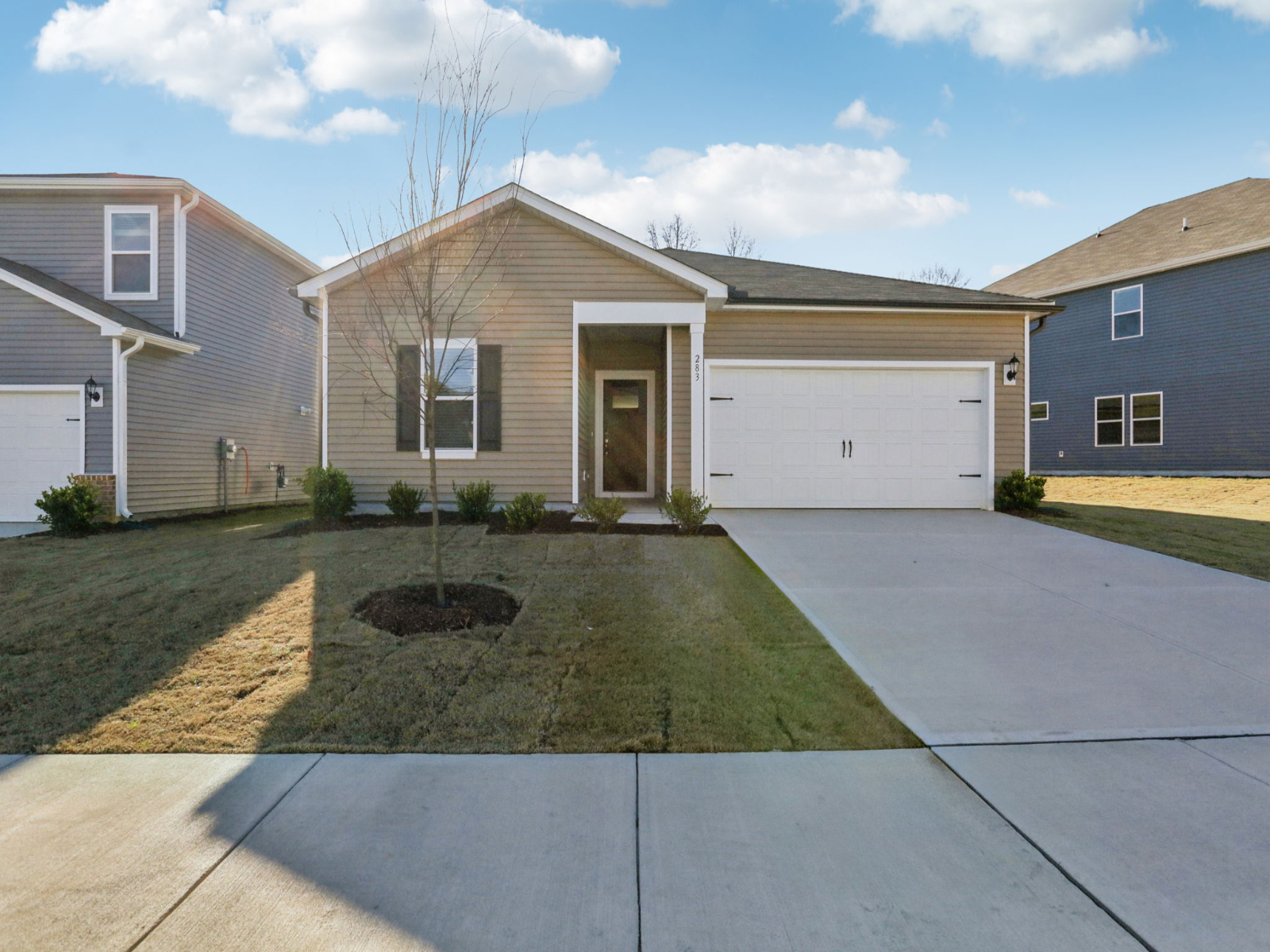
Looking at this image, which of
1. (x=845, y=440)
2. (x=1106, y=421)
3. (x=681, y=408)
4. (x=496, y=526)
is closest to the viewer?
(x=496, y=526)

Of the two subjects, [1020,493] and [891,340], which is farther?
[891,340]

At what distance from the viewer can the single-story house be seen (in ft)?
32.4

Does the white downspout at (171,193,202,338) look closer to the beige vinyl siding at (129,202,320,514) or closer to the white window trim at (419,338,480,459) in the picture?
the beige vinyl siding at (129,202,320,514)

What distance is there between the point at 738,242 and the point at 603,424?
58.3 ft

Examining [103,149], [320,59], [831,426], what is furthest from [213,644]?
[103,149]

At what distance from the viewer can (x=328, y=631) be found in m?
4.62

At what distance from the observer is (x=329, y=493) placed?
916cm

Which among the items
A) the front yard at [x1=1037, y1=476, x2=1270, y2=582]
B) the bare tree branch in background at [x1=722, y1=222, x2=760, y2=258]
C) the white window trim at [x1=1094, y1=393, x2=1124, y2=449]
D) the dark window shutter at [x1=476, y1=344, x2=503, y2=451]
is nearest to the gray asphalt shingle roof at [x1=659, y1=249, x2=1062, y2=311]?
the dark window shutter at [x1=476, y1=344, x2=503, y2=451]

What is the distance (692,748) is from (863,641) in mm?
1913

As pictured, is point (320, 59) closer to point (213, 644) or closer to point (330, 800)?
point (213, 644)

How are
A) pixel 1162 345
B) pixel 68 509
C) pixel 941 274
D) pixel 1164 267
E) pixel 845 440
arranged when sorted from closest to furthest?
pixel 68 509, pixel 845 440, pixel 1164 267, pixel 1162 345, pixel 941 274

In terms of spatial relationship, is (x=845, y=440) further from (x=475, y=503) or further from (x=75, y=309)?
(x=75, y=309)

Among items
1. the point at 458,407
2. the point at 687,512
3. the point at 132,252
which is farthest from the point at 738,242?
the point at 687,512

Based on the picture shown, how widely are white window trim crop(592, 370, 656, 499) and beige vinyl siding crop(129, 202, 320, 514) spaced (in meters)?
5.32
